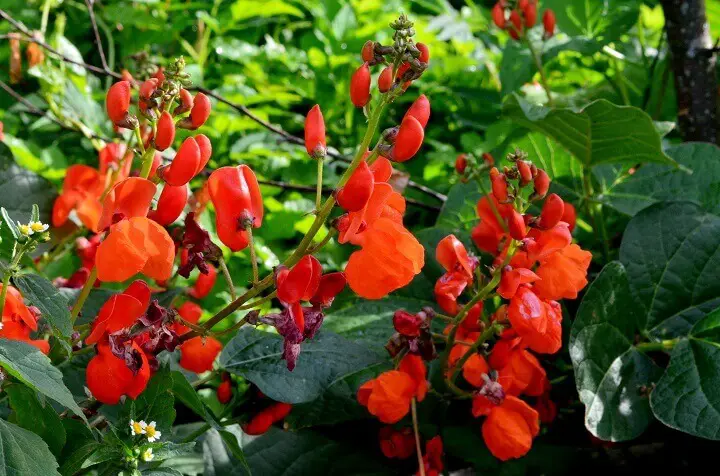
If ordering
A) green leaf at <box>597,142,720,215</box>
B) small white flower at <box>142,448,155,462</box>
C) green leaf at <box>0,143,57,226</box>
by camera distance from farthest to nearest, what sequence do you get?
1. green leaf at <box>597,142,720,215</box>
2. green leaf at <box>0,143,57,226</box>
3. small white flower at <box>142,448,155,462</box>

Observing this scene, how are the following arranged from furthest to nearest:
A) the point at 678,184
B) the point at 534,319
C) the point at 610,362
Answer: the point at 678,184 → the point at 610,362 → the point at 534,319

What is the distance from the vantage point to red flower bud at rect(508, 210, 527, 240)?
1.01 meters

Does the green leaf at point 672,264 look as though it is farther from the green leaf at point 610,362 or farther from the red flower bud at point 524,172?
the red flower bud at point 524,172

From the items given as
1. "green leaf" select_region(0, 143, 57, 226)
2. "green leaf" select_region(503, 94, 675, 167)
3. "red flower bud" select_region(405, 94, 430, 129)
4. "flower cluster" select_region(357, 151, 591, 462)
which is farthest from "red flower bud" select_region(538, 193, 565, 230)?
"green leaf" select_region(0, 143, 57, 226)

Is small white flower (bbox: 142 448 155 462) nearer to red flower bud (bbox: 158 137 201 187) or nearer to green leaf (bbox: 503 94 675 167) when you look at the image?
red flower bud (bbox: 158 137 201 187)

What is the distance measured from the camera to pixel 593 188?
5.30 feet

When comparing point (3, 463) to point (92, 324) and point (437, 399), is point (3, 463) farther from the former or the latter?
point (437, 399)

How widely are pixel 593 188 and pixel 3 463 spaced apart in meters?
1.16

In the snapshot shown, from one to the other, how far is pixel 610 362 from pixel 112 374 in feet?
2.24

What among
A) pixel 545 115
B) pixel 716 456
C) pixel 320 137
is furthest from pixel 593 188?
pixel 320 137

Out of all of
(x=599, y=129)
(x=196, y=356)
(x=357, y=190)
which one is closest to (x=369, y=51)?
(x=357, y=190)

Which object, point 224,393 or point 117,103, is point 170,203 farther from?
point 224,393

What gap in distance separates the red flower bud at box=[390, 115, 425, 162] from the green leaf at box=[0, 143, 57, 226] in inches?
24.9

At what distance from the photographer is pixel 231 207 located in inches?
35.1
